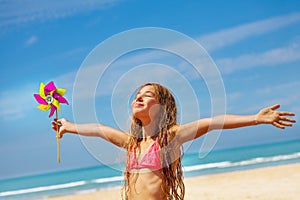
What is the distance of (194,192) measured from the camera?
46.5ft

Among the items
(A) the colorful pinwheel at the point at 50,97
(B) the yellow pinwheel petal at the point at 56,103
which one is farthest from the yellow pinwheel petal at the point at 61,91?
(B) the yellow pinwheel petal at the point at 56,103

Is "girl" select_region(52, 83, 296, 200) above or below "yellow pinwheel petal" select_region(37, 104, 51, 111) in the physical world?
below

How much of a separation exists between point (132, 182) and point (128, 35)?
1.55 meters

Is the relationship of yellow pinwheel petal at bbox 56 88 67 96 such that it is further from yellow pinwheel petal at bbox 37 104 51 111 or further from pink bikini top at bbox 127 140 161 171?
pink bikini top at bbox 127 140 161 171

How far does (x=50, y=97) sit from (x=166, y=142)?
147cm

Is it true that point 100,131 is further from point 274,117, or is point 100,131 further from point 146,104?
point 274,117

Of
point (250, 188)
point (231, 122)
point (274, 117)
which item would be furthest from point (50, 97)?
point (250, 188)

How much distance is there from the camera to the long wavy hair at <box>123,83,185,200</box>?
5.36 meters

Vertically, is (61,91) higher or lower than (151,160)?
higher

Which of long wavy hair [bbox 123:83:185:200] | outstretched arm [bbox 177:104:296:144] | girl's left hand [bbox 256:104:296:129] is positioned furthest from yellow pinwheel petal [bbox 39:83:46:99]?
girl's left hand [bbox 256:104:296:129]

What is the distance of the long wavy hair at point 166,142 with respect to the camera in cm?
536

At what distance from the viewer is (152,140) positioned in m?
5.46

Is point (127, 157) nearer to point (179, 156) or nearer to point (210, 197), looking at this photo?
point (179, 156)

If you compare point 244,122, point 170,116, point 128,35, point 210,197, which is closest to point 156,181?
point 170,116
